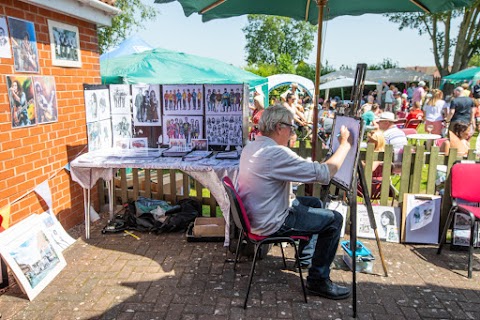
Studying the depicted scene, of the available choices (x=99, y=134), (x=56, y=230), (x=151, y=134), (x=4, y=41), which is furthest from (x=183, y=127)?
(x=4, y=41)

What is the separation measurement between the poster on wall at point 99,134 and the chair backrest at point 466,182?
4057 millimetres

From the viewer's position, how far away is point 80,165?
3998 mm

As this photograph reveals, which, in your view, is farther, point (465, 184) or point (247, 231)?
point (465, 184)

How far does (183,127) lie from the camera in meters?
4.61

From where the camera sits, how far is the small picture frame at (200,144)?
4539 millimetres

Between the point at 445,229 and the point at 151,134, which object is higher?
the point at 151,134

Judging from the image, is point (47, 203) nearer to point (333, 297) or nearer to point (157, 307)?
point (157, 307)

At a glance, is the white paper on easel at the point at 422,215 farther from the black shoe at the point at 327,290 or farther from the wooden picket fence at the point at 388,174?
the black shoe at the point at 327,290

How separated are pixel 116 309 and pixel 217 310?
2.67ft

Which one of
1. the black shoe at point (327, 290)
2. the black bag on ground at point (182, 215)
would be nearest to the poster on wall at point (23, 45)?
the black bag on ground at point (182, 215)

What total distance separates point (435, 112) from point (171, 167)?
30.4 ft

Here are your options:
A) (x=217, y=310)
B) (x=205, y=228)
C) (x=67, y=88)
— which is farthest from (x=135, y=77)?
(x=217, y=310)

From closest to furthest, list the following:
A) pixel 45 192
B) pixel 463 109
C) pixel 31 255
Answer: pixel 31 255, pixel 45 192, pixel 463 109

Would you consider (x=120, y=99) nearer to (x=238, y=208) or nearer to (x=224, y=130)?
(x=224, y=130)
